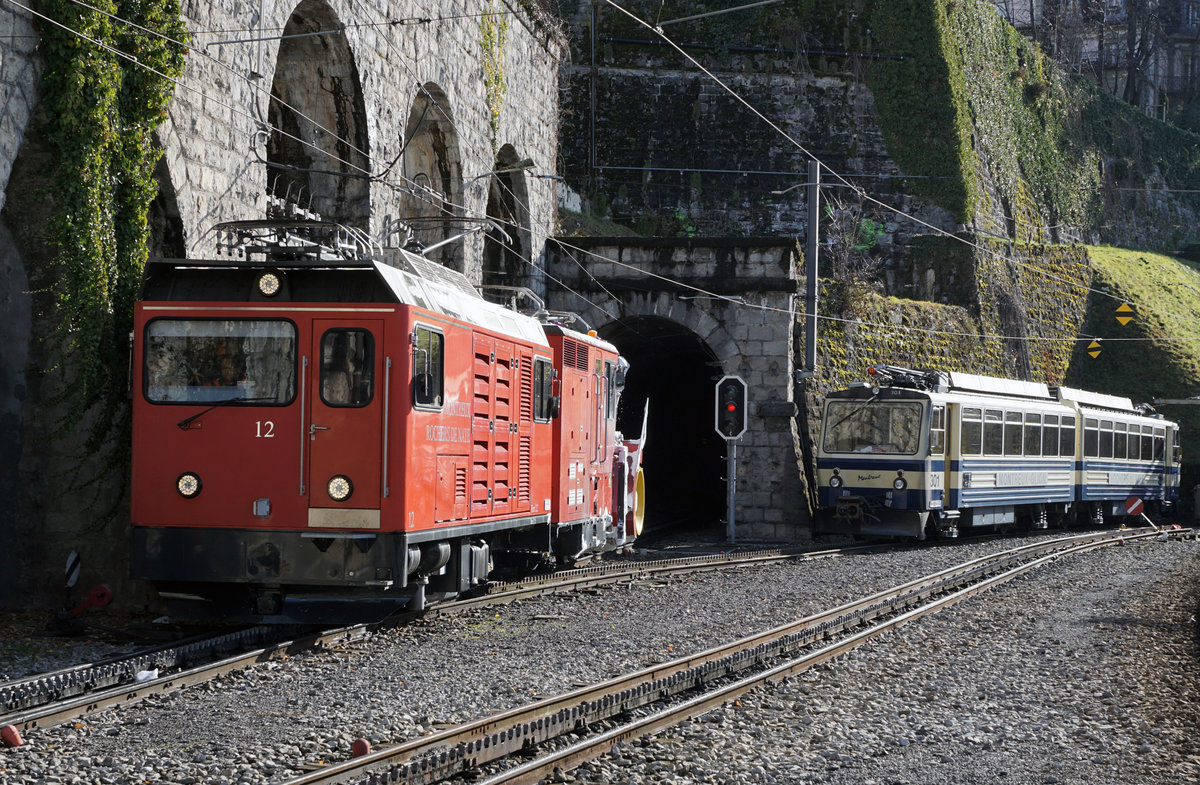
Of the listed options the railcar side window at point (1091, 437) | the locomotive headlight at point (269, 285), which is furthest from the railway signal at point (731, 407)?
the locomotive headlight at point (269, 285)

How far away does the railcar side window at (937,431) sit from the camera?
2233 centimetres

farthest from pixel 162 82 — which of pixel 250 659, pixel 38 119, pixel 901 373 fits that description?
pixel 901 373

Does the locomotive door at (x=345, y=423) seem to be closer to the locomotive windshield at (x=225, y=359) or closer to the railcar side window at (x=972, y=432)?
the locomotive windshield at (x=225, y=359)

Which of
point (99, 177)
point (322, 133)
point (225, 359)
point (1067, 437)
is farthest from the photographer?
point (1067, 437)

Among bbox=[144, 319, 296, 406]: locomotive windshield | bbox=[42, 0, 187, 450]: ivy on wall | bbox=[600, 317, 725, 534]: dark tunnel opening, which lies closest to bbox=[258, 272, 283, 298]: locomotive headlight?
bbox=[144, 319, 296, 406]: locomotive windshield

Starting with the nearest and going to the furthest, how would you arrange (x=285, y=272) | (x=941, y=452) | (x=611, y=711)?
(x=611, y=711), (x=285, y=272), (x=941, y=452)

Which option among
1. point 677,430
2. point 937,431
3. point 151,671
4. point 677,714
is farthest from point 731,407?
point 151,671

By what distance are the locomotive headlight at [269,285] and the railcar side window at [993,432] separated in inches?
663

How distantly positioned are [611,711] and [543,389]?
6083 mm

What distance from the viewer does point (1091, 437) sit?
28719 millimetres

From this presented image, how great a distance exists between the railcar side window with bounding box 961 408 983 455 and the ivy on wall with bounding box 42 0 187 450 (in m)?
15.4

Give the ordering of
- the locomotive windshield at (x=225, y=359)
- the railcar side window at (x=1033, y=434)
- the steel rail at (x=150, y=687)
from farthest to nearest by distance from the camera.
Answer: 1. the railcar side window at (x=1033, y=434)
2. the locomotive windshield at (x=225, y=359)
3. the steel rail at (x=150, y=687)

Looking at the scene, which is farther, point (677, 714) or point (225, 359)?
point (225, 359)

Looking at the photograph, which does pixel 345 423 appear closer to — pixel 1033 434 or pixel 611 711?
pixel 611 711
